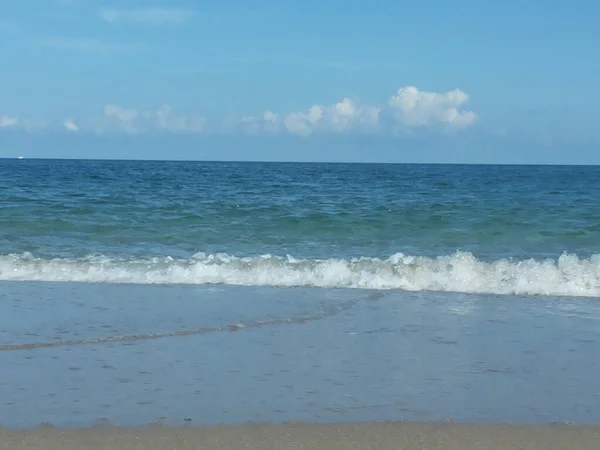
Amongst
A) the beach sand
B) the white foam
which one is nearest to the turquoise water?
the white foam

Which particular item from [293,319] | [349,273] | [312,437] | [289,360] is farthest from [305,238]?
[312,437]

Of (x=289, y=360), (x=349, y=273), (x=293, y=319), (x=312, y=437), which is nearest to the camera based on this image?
(x=312, y=437)

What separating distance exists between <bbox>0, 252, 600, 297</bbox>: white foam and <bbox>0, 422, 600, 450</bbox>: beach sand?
741 cm

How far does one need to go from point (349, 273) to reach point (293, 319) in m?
4.39

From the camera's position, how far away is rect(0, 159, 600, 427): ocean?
6.40 m

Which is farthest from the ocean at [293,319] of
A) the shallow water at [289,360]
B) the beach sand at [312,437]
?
the beach sand at [312,437]

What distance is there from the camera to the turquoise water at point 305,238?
13.8 meters

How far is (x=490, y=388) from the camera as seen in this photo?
22.4 feet

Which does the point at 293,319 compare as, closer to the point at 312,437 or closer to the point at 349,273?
the point at 312,437

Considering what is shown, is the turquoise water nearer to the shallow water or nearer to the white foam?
the white foam

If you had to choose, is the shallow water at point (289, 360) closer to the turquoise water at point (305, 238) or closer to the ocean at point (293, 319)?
the ocean at point (293, 319)

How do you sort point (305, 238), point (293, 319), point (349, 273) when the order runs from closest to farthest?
point (293, 319), point (349, 273), point (305, 238)

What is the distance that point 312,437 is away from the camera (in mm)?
5559

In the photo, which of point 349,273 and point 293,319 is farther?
point 349,273
